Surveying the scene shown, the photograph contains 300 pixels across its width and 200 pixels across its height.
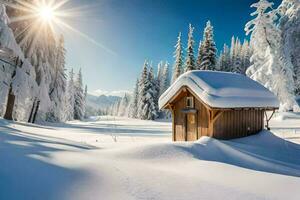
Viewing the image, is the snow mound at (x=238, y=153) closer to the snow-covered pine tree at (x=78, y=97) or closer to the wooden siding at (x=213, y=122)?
the wooden siding at (x=213, y=122)

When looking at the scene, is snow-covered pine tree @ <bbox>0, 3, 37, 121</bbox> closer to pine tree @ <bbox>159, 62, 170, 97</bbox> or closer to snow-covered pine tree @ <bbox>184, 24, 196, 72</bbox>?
snow-covered pine tree @ <bbox>184, 24, 196, 72</bbox>

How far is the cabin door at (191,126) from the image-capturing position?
1660cm

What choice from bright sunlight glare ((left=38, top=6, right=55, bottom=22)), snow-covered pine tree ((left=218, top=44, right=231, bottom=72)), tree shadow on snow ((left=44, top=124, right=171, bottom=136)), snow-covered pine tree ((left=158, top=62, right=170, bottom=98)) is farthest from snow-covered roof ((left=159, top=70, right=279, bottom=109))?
snow-covered pine tree ((left=218, top=44, right=231, bottom=72))

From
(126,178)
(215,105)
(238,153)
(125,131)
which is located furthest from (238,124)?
(125,131)

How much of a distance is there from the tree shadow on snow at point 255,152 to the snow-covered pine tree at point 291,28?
10.4 meters

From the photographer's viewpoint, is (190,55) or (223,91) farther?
(190,55)

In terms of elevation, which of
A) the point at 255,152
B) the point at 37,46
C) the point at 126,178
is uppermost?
the point at 37,46

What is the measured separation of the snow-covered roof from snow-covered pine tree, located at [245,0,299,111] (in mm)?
8193

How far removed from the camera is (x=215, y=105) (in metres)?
14.6

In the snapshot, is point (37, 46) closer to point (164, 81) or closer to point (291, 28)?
point (291, 28)

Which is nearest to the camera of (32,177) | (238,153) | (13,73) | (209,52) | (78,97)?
(32,177)

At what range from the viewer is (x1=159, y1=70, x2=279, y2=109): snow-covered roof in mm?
15016

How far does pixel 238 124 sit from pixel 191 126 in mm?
3040

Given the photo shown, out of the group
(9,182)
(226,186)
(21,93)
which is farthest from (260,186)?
(21,93)
